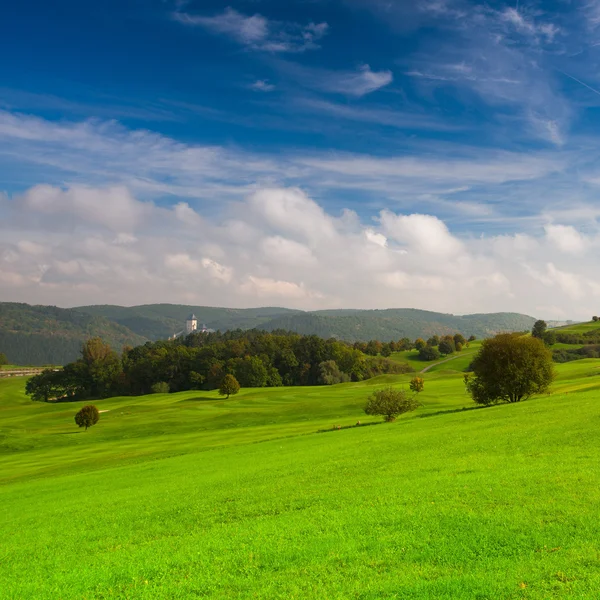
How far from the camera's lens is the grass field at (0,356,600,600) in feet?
32.3

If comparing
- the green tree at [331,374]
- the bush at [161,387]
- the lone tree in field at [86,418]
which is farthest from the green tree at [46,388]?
the lone tree in field at [86,418]

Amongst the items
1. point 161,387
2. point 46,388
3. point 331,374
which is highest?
point 331,374

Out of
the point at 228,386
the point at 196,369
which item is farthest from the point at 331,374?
the point at 228,386

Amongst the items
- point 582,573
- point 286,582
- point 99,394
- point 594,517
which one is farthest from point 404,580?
point 99,394

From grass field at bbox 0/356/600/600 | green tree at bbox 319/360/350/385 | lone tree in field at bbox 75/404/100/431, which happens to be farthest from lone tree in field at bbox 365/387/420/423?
green tree at bbox 319/360/350/385

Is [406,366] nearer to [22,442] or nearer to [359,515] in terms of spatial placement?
[22,442]

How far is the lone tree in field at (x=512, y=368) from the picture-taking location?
4766cm

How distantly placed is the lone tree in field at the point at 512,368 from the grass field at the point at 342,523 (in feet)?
56.9

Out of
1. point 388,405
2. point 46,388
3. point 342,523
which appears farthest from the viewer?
point 46,388

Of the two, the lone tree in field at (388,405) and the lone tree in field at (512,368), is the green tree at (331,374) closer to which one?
the lone tree in field at (388,405)

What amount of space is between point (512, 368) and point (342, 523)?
130 feet

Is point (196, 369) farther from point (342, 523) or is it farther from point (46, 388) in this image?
point (342, 523)

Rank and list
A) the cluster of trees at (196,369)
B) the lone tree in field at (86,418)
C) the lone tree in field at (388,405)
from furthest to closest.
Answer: the cluster of trees at (196,369) → the lone tree in field at (86,418) → the lone tree in field at (388,405)

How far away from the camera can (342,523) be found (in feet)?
43.5
